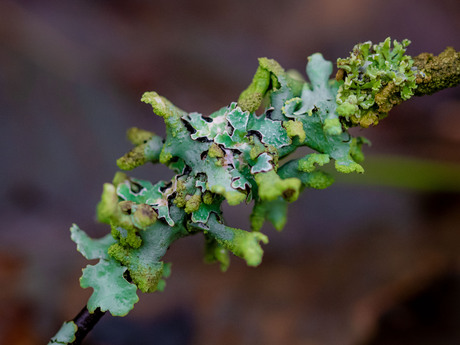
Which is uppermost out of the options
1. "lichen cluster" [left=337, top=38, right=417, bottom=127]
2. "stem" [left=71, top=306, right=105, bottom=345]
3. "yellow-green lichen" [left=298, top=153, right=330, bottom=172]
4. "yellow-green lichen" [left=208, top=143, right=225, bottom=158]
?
"lichen cluster" [left=337, top=38, right=417, bottom=127]

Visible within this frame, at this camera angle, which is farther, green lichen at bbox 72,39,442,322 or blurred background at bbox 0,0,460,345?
blurred background at bbox 0,0,460,345

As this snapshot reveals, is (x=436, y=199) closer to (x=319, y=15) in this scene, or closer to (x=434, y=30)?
(x=434, y=30)

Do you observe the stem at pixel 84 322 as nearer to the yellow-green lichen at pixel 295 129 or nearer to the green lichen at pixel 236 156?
the green lichen at pixel 236 156

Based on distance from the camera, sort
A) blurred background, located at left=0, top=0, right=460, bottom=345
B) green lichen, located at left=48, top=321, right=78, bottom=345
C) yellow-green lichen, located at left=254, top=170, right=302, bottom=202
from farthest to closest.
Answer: blurred background, located at left=0, top=0, right=460, bottom=345, green lichen, located at left=48, top=321, right=78, bottom=345, yellow-green lichen, located at left=254, top=170, right=302, bottom=202

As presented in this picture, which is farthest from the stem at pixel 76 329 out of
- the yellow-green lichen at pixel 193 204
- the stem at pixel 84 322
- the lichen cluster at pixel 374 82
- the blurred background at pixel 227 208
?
the blurred background at pixel 227 208

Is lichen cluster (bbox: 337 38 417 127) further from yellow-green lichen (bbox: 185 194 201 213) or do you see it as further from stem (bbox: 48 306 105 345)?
stem (bbox: 48 306 105 345)

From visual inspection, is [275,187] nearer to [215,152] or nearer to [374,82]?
[215,152]

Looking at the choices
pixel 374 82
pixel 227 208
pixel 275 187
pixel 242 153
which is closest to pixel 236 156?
pixel 242 153

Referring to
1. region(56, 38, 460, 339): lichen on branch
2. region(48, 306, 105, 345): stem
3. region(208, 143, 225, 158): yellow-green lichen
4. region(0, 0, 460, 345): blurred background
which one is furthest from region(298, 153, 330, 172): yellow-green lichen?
region(0, 0, 460, 345): blurred background
